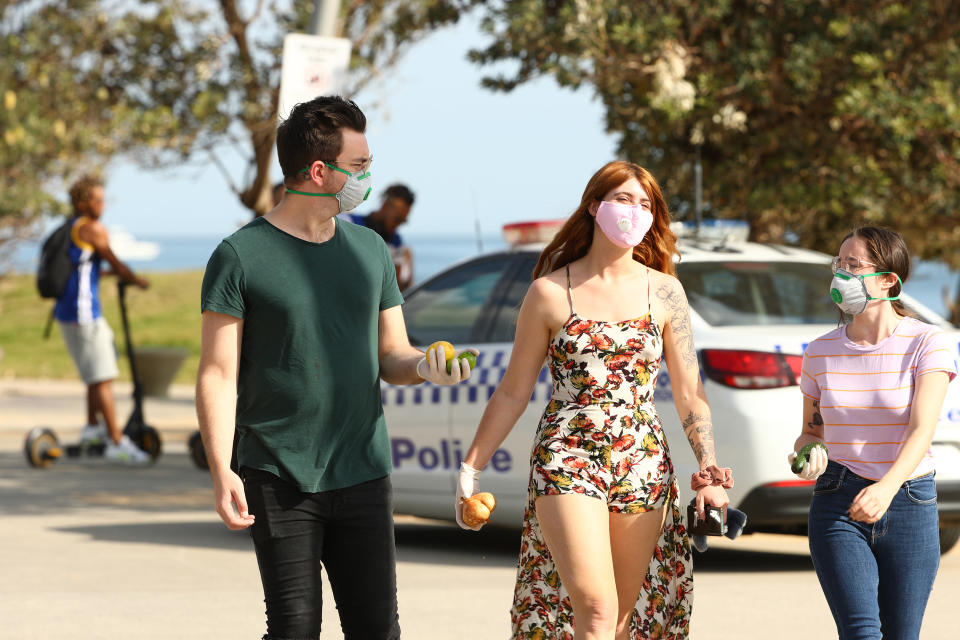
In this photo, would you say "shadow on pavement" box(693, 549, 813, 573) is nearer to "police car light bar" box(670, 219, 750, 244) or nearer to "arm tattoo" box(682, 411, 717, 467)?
"police car light bar" box(670, 219, 750, 244)

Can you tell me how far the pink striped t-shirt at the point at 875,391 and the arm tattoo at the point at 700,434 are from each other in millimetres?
345

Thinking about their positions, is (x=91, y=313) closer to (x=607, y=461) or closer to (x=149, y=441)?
(x=149, y=441)

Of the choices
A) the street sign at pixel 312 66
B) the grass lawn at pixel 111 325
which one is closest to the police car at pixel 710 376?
the street sign at pixel 312 66

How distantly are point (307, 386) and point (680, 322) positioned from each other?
114cm

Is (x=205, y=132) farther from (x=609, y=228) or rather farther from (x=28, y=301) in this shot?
(x=28, y=301)

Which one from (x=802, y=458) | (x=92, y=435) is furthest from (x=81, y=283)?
(x=802, y=458)

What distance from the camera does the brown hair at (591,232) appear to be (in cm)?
470

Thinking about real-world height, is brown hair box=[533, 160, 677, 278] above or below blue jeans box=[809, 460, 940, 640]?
above

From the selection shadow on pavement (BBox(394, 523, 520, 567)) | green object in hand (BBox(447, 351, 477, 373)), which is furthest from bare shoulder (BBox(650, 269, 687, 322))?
shadow on pavement (BBox(394, 523, 520, 567))

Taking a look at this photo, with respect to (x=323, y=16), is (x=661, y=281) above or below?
below

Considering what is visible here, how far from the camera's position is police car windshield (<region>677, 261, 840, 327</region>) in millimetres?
7844

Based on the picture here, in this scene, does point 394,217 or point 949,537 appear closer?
point 949,537

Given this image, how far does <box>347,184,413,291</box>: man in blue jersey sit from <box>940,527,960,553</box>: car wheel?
3.65 meters

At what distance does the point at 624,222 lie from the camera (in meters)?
4.59
